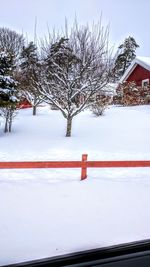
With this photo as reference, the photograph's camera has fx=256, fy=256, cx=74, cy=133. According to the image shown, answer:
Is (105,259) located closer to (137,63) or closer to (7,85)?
(7,85)

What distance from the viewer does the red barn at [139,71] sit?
17978mm

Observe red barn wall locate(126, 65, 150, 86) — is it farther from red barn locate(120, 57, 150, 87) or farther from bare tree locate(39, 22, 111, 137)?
bare tree locate(39, 22, 111, 137)

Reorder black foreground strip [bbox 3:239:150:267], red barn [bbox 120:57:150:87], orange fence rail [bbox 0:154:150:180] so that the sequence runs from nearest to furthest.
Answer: black foreground strip [bbox 3:239:150:267] < orange fence rail [bbox 0:154:150:180] < red barn [bbox 120:57:150:87]

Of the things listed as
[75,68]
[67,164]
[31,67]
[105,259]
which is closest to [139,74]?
[75,68]

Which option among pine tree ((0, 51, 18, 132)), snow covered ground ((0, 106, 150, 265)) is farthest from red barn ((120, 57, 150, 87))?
snow covered ground ((0, 106, 150, 265))

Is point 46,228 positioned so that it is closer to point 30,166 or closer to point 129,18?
Answer: point 30,166

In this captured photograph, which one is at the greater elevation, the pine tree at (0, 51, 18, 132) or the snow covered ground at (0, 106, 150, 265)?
the pine tree at (0, 51, 18, 132)

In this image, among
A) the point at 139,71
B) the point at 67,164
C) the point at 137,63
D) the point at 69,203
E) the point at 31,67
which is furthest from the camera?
the point at 139,71

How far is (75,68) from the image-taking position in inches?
406

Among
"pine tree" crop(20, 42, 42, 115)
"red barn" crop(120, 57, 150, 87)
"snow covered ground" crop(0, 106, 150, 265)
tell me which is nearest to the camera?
"snow covered ground" crop(0, 106, 150, 265)

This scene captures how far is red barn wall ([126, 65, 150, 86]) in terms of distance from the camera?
59.8 ft

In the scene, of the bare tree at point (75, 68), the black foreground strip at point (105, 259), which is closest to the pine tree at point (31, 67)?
the bare tree at point (75, 68)

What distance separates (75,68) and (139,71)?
396 inches

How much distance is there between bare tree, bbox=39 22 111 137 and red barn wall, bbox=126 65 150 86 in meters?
8.60
